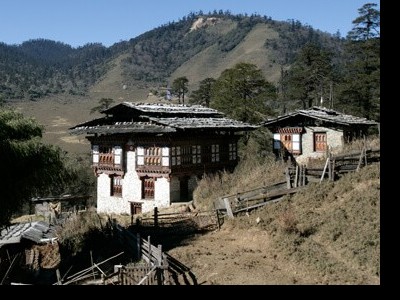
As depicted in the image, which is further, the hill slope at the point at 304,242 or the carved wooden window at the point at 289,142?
the carved wooden window at the point at 289,142

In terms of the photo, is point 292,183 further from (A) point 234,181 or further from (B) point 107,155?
(B) point 107,155

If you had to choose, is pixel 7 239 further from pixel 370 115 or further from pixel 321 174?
pixel 370 115

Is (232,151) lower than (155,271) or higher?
higher

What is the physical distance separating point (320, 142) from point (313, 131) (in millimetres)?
1020

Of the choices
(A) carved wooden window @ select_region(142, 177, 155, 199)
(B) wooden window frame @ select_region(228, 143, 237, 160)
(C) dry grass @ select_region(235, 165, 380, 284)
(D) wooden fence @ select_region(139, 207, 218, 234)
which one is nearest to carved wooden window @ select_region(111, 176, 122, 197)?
(A) carved wooden window @ select_region(142, 177, 155, 199)

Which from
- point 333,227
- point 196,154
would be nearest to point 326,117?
point 196,154

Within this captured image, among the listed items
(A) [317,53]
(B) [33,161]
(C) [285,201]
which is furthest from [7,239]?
(A) [317,53]

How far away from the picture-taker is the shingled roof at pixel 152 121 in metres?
31.8

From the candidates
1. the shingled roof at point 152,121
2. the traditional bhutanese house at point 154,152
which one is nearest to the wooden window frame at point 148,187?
the traditional bhutanese house at point 154,152

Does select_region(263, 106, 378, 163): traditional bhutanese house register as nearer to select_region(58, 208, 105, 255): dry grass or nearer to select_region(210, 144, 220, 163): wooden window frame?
select_region(210, 144, 220, 163): wooden window frame

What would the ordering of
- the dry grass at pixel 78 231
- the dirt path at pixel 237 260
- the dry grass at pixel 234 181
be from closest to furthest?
the dirt path at pixel 237 260, the dry grass at pixel 78 231, the dry grass at pixel 234 181

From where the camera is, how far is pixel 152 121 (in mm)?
32375

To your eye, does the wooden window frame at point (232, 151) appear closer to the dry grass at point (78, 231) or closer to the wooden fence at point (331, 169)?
the wooden fence at point (331, 169)

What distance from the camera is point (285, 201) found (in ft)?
72.9
